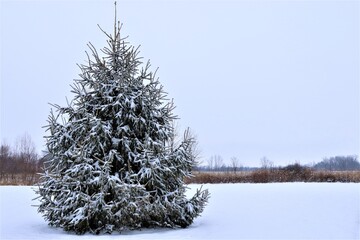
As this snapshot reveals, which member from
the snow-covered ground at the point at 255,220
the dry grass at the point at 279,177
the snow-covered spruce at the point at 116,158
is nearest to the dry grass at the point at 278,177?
the dry grass at the point at 279,177

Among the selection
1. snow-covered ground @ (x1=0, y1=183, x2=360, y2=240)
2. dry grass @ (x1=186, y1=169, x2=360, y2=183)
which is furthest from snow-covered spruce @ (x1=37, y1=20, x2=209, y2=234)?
dry grass @ (x1=186, y1=169, x2=360, y2=183)

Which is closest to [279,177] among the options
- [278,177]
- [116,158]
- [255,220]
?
[278,177]

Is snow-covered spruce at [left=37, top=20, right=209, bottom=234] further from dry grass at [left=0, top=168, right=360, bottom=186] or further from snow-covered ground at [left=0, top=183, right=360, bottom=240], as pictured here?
dry grass at [left=0, top=168, right=360, bottom=186]

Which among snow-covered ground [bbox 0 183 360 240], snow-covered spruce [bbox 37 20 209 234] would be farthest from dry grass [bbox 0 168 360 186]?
snow-covered spruce [bbox 37 20 209 234]

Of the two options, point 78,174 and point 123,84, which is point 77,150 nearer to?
point 78,174

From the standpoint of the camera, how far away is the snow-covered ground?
853 centimetres

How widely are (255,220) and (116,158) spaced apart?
4.55 m

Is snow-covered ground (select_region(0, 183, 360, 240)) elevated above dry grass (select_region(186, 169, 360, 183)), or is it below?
below

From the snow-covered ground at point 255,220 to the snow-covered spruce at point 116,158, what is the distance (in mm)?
418

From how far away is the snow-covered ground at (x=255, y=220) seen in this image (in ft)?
28.0

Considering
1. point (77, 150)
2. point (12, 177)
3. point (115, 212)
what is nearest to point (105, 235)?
point (115, 212)

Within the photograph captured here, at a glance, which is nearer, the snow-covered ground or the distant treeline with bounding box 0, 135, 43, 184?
the snow-covered ground

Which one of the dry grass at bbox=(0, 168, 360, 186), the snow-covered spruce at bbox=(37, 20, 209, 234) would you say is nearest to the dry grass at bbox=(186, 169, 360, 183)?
the dry grass at bbox=(0, 168, 360, 186)

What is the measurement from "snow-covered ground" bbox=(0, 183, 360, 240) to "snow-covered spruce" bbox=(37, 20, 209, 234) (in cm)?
42
